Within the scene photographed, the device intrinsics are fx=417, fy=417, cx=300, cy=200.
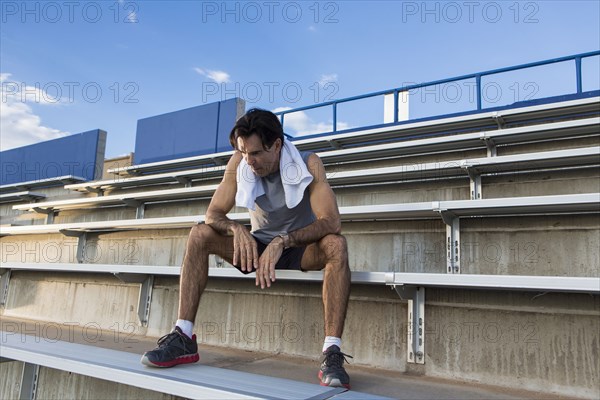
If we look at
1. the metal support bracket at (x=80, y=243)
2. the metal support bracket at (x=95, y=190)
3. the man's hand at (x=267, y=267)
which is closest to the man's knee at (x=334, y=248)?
the man's hand at (x=267, y=267)

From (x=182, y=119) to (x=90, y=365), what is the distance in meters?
2.58

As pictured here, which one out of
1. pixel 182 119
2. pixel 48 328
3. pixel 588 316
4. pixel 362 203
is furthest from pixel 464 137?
pixel 182 119

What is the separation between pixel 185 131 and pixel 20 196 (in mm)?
1313

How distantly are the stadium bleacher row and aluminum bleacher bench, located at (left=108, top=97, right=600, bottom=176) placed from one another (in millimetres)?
11

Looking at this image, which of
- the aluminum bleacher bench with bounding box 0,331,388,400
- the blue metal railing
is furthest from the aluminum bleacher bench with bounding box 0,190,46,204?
the aluminum bleacher bench with bounding box 0,331,388,400

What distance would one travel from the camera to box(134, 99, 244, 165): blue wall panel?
2.98 meters

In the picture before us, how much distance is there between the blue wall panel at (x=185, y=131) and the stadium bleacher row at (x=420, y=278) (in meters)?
1.03

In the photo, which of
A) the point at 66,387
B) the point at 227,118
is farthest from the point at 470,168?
the point at 227,118

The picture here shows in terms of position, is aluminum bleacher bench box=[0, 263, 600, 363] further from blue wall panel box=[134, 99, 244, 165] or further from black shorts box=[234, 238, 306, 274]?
blue wall panel box=[134, 99, 244, 165]

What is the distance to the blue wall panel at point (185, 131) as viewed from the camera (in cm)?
298

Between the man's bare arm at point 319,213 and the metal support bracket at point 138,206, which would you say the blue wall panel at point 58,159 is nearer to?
the metal support bracket at point 138,206

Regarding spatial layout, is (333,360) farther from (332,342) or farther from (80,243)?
(80,243)

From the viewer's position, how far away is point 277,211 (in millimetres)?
1041

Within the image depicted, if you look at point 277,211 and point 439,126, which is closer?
point 277,211
